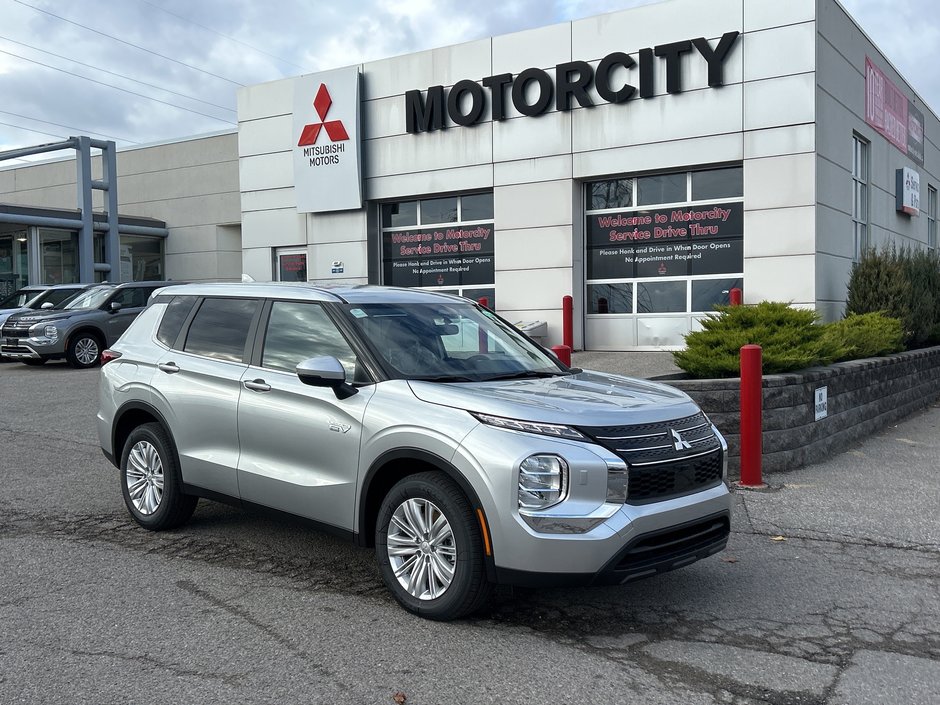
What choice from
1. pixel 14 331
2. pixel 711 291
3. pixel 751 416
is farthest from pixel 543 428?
pixel 14 331

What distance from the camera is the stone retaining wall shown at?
8305mm

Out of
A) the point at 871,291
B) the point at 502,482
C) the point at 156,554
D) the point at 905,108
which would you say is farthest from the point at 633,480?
the point at 905,108

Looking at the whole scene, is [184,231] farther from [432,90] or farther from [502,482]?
[502,482]

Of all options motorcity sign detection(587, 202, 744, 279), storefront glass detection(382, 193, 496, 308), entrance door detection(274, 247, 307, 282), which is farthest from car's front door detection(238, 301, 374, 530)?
entrance door detection(274, 247, 307, 282)

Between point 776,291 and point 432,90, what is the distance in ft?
Result: 26.4

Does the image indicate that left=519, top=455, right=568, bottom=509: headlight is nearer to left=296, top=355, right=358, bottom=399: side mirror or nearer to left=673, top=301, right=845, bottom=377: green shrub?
left=296, top=355, right=358, bottom=399: side mirror

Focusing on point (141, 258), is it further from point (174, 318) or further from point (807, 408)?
point (807, 408)

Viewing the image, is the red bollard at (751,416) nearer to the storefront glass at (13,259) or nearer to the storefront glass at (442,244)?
the storefront glass at (442,244)

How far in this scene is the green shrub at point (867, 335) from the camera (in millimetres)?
11258

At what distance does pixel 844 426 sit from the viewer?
9.72 metres

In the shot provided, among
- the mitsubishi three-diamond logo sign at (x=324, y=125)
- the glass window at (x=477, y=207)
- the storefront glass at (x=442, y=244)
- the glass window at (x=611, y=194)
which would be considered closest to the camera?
the glass window at (x=611, y=194)

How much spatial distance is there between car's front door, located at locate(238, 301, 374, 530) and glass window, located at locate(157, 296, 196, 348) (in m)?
1.02

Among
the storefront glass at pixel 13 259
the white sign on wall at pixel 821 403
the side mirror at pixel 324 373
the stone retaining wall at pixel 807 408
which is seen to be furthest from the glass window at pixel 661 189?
the storefront glass at pixel 13 259

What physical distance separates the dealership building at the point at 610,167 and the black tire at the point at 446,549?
12.1 m
